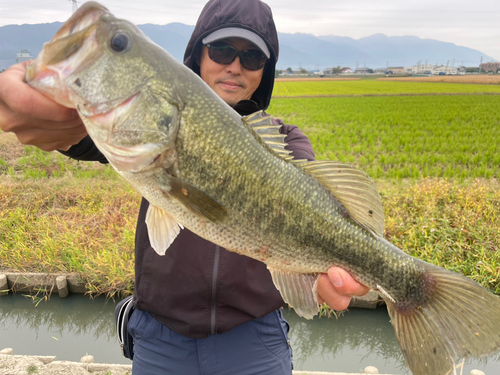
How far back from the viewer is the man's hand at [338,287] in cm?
182

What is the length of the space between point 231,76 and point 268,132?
3.57ft

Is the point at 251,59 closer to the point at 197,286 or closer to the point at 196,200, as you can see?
the point at 196,200

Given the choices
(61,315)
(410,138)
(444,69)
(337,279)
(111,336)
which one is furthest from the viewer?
(444,69)

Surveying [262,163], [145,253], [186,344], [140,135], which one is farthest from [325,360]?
[140,135]

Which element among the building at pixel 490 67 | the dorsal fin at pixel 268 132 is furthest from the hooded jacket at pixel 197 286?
the building at pixel 490 67

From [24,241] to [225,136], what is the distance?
609 cm

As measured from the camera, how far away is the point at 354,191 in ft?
6.17

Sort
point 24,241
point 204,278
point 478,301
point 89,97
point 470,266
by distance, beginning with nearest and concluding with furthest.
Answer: point 89,97 < point 478,301 < point 204,278 < point 470,266 < point 24,241

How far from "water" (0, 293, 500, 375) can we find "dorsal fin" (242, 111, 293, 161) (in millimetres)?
3820

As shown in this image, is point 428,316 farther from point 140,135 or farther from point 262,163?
point 140,135

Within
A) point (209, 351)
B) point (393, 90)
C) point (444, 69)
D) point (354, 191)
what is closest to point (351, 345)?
point (209, 351)

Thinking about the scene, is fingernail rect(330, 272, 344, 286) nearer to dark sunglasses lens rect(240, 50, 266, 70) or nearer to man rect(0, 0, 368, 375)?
man rect(0, 0, 368, 375)

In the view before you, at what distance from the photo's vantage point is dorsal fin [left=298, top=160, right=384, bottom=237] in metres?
1.86

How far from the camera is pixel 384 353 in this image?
473cm
